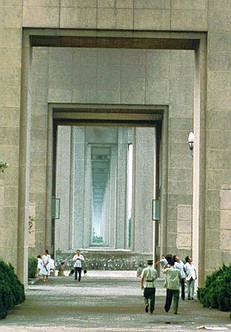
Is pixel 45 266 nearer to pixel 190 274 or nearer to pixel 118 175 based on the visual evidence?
pixel 190 274

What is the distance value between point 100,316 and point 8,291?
2256 mm

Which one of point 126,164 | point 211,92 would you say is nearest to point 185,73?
point 211,92

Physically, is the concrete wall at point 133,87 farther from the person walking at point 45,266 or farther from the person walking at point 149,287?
the person walking at point 149,287

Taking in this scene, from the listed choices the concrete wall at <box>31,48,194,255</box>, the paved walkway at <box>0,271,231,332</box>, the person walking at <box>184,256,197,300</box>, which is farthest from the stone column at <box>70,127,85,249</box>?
the person walking at <box>184,256,197,300</box>

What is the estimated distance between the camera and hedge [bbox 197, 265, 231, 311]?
78.7 ft

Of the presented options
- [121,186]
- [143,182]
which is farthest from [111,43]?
[121,186]

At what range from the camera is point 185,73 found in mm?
45500

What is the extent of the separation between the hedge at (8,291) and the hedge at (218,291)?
16.5ft

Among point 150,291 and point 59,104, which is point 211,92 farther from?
point 59,104

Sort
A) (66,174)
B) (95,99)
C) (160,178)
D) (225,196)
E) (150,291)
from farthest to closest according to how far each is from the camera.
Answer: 1. (66,174)
2. (160,178)
3. (95,99)
4. (225,196)
5. (150,291)

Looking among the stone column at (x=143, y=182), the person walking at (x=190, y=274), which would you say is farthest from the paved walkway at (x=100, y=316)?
the stone column at (x=143, y=182)

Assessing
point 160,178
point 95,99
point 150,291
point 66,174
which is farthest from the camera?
point 66,174

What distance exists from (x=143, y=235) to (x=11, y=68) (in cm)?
4246

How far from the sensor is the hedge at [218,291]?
24.0 metres
